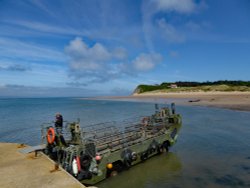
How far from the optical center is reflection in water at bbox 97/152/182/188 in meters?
10.1

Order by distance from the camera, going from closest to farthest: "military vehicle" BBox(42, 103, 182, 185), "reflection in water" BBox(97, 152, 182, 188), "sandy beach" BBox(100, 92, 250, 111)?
1. "military vehicle" BBox(42, 103, 182, 185)
2. "reflection in water" BBox(97, 152, 182, 188)
3. "sandy beach" BBox(100, 92, 250, 111)

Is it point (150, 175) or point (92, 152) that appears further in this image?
point (150, 175)

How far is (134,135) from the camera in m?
14.3

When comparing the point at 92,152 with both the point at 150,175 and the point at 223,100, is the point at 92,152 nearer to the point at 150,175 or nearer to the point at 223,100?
the point at 150,175

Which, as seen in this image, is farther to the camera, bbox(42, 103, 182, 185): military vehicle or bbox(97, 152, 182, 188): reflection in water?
bbox(97, 152, 182, 188): reflection in water

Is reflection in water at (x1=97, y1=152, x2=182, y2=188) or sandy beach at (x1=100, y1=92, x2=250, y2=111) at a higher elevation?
sandy beach at (x1=100, y1=92, x2=250, y2=111)

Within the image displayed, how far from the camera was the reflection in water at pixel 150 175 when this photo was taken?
10.1m

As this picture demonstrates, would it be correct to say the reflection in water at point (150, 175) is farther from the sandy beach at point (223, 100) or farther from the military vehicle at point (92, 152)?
the sandy beach at point (223, 100)

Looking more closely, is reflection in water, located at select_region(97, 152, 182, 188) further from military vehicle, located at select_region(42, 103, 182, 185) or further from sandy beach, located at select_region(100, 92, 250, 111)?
sandy beach, located at select_region(100, 92, 250, 111)

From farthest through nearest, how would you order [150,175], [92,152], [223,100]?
[223,100] → [150,175] → [92,152]

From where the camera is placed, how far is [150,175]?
11094 mm

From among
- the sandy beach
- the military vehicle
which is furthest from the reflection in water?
the sandy beach

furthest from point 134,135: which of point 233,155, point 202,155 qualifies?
point 233,155

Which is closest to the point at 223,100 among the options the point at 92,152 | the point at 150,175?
the point at 150,175
